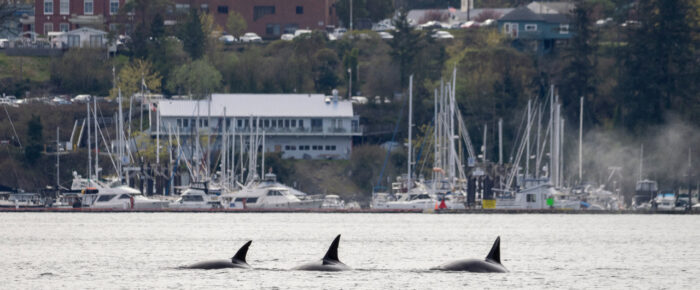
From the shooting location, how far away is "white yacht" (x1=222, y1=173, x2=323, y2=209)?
13562 centimetres

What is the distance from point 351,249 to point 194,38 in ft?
348

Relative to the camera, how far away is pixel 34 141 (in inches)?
6225

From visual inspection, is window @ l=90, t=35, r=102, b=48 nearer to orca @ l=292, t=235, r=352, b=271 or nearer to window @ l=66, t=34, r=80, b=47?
window @ l=66, t=34, r=80, b=47

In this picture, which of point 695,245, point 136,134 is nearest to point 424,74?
point 136,134

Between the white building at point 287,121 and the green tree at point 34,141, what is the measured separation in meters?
14.3

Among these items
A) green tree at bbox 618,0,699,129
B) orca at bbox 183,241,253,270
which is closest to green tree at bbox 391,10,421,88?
green tree at bbox 618,0,699,129

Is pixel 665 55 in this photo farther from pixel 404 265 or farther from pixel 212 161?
pixel 404 265

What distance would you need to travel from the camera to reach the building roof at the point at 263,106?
173m

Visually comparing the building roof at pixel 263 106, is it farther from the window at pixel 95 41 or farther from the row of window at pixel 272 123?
the window at pixel 95 41

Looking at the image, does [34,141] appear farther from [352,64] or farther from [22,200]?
[352,64]

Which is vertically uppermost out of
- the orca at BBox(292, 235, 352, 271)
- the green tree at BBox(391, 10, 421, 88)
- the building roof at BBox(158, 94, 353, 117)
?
the green tree at BBox(391, 10, 421, 88)

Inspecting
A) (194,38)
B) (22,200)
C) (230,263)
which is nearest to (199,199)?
(22,200)

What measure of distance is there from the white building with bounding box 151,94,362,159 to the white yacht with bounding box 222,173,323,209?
31730 mm

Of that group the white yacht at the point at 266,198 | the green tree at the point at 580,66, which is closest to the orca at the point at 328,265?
the white yacht at the point at 266,198
